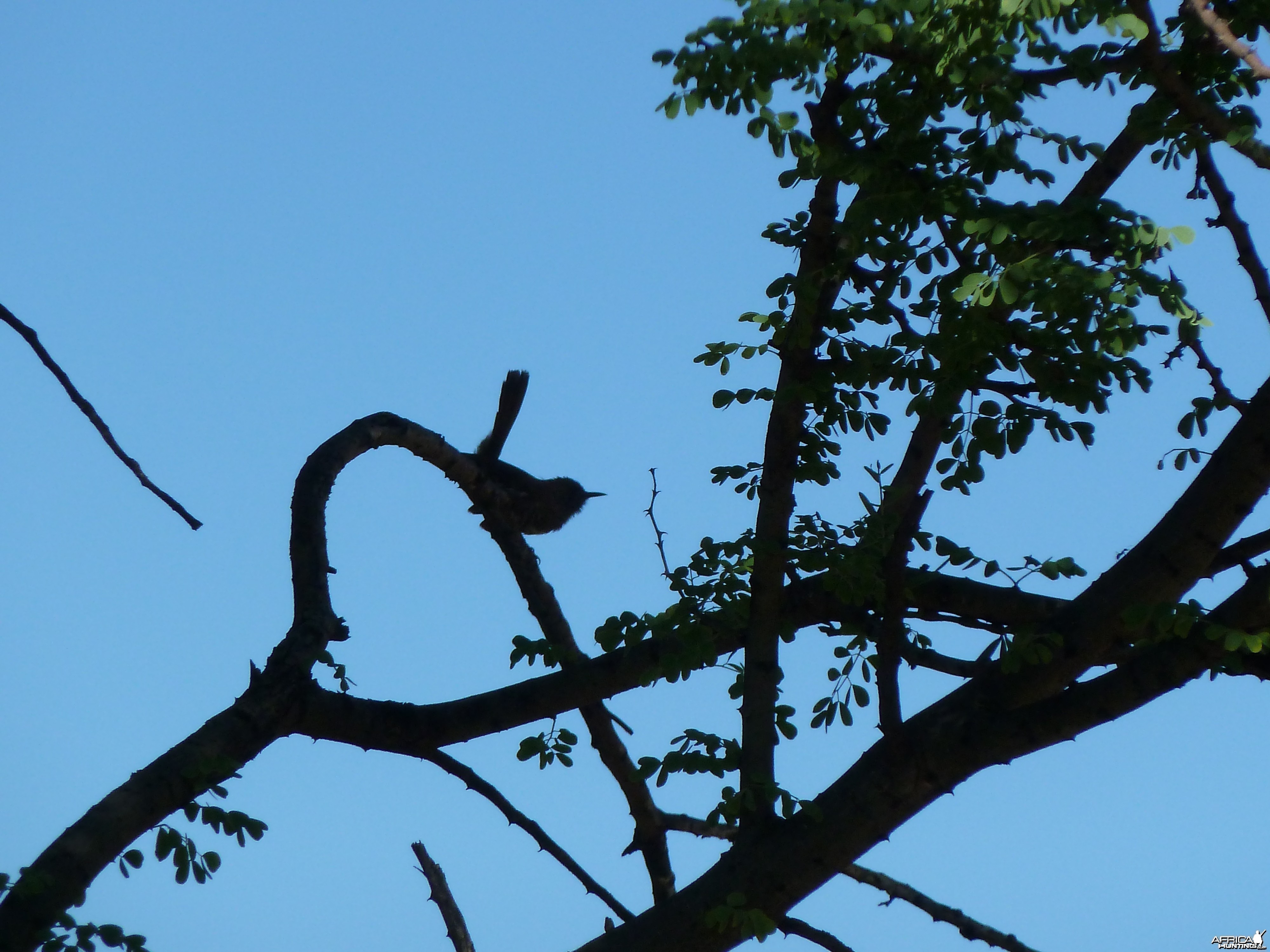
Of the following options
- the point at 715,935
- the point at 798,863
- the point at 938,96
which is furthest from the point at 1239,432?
the point at 715,935

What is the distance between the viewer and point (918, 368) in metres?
3.82

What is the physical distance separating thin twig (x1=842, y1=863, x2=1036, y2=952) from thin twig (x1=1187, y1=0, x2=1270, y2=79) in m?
2.68

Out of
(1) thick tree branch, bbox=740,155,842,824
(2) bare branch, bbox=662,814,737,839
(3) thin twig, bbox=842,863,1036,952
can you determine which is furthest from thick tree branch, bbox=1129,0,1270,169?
(2) bare branch, bbox=662,814,737,839

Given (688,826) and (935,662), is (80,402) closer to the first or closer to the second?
(935,662)

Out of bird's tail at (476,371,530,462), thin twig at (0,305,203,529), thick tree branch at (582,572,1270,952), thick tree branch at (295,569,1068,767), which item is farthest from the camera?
bird's tail at (476,371,530,462)

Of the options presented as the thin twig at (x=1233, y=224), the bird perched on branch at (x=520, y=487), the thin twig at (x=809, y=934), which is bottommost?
the thin twig at (x=809, y=934)

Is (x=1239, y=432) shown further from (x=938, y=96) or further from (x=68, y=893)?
(x=68, y=893)

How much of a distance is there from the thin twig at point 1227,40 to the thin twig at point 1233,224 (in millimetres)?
408

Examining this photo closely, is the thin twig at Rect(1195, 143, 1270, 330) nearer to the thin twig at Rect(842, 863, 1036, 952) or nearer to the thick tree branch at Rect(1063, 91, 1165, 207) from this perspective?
the thick tree branch at Rect(1063, 91, 1165, 207)

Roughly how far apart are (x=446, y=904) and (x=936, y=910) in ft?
6.32

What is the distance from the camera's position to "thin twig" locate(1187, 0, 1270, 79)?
128 inches

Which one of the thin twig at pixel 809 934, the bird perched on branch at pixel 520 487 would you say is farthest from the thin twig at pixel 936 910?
the bird perched on branch at pixel 520 487

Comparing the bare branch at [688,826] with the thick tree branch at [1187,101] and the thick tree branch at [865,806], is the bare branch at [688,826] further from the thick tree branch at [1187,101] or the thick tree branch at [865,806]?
the thick tree branch at [1187,101]

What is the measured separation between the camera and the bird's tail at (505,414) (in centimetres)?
523
